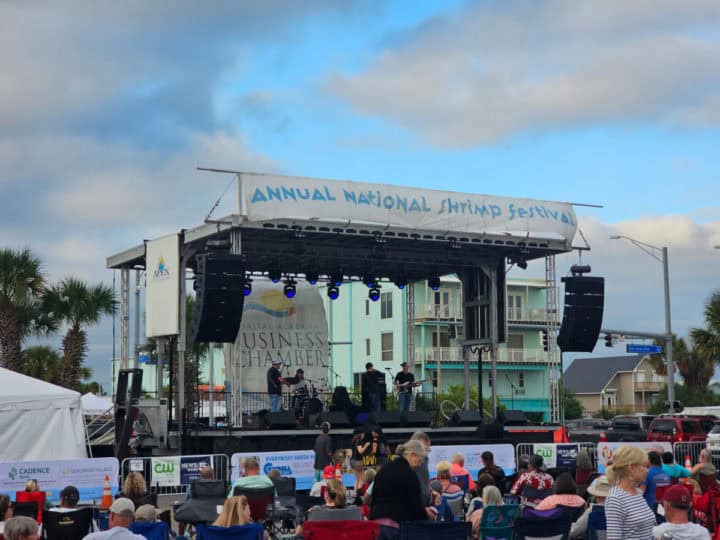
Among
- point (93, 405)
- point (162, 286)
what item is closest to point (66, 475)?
point (162, 286)

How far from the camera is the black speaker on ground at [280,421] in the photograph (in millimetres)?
22875

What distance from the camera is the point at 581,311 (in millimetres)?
26391

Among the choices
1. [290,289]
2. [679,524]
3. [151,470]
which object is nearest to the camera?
[679,524]

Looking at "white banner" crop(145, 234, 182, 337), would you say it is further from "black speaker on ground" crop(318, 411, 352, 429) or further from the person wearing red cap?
the person wearing red cap

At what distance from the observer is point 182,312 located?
77.2 ft

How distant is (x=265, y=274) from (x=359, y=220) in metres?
5.97

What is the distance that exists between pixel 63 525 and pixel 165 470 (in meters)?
7.21

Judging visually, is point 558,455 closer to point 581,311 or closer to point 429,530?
point 581,311

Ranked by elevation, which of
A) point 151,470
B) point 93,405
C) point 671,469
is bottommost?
point 151,470

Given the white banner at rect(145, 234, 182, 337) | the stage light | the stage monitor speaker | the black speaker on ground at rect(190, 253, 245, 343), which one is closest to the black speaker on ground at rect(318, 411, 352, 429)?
the black speaker on ground at rect(190, 253, 245, 343)

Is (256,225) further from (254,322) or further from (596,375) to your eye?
(596,375)

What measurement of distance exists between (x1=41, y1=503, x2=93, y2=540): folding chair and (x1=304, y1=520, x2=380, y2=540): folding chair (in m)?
2.29

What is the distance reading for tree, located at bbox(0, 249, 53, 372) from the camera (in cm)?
3047

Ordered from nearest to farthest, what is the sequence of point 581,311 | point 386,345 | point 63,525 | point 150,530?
point 150,530, point 63,525, point 581,311, point 386,345
